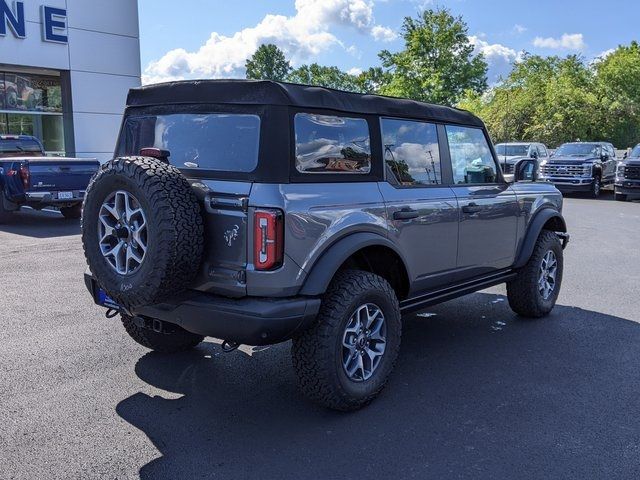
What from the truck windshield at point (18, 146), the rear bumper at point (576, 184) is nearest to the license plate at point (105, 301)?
the truck windshield at point (18, 146)

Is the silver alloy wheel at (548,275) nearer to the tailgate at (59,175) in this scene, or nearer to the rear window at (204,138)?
the rear window at (204,138)

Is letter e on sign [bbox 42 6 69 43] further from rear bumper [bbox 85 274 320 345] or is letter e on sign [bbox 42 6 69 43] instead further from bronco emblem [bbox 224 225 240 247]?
bronco emblem [bbox 224 225 240 247]

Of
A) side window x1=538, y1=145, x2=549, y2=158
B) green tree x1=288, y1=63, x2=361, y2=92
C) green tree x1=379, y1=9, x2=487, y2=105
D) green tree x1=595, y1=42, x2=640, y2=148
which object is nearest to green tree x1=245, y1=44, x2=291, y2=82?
green tree x1=288, y1=63, x2=361, y2=92

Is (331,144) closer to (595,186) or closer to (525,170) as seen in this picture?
(525,170)

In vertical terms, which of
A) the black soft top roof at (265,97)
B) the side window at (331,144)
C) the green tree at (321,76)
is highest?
the green tree at (321,76)

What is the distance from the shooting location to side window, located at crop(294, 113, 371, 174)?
360 centimetres

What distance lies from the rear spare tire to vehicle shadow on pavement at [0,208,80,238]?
25.5ft

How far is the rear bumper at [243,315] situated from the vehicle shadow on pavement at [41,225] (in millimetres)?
8071

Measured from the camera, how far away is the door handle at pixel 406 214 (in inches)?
159

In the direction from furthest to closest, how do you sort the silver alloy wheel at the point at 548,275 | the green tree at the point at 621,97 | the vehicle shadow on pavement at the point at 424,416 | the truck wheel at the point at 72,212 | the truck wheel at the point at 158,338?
the green tree at the point at 621,97 < the truck wheel at the point at 72,212 < the silver alloy wheel at the point at 548,275 < the truck wheel at the point at 158,338 < the vehicle shadow on pavement at the point at 424,416

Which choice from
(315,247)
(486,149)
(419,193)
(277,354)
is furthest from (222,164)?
(486,149)

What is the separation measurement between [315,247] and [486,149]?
258 centimetres

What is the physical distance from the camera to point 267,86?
3.52m

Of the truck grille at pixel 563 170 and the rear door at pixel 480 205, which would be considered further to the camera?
the truck grille at pixel 563 170
